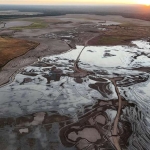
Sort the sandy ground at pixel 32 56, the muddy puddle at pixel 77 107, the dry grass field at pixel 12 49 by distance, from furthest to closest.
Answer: the dry grass field at pixel 12 49, the sandy ground at pixel 32 56, the muddy puddle at pixel 77 107

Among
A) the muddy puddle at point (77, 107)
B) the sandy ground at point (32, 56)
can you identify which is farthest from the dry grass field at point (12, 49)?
the muddy puddle at point (77, 107)

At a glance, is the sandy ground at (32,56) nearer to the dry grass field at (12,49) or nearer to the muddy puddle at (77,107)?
the dry grass field at (12,49)

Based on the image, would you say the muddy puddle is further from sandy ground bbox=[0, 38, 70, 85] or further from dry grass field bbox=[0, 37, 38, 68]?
dry grass field bbox=[0, 37, 38, 68]

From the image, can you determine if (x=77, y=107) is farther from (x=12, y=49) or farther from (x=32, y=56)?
(x=12, y=49)

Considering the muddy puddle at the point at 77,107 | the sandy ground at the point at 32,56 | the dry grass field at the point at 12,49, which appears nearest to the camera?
the muddy puddle at the point at 77,107

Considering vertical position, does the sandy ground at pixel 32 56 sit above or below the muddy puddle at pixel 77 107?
below

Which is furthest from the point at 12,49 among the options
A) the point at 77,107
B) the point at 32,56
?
the point at 77,107

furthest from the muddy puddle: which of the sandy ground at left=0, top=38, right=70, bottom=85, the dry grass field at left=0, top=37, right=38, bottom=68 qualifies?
the dry grass field at left=0, top=37, right=38, bottom=68
